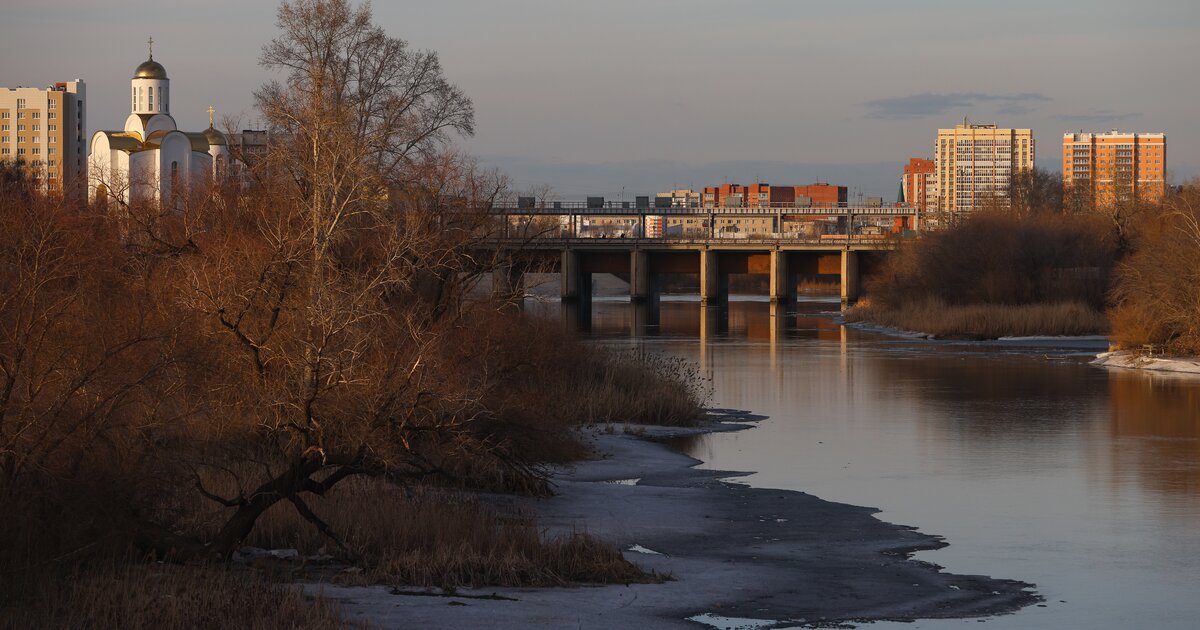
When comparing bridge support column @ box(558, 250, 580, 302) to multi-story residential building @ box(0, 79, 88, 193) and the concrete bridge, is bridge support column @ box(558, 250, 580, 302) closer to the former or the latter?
the concrete bridge

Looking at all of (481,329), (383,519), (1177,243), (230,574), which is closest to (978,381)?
(1177,243)

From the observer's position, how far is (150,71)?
10381 cm

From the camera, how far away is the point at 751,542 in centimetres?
1627

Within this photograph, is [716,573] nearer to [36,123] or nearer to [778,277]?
[778,277]

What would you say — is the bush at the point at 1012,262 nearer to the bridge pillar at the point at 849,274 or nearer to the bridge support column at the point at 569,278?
the bridge pillar at the point at 849,274

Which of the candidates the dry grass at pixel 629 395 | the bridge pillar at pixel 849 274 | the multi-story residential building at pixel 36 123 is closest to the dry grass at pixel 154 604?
the dry grass at pixel 629 395

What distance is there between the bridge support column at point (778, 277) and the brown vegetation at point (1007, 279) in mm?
25148

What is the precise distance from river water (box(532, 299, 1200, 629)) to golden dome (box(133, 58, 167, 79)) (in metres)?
66.0

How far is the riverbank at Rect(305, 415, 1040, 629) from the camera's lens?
1227cm

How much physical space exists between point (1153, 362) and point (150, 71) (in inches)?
3117

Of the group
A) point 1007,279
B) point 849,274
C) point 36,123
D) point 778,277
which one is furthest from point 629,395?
point 36,123

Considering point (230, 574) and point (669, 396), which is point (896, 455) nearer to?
point (669, 396)

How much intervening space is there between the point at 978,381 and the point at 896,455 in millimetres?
16243

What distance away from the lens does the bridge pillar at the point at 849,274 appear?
311ft
